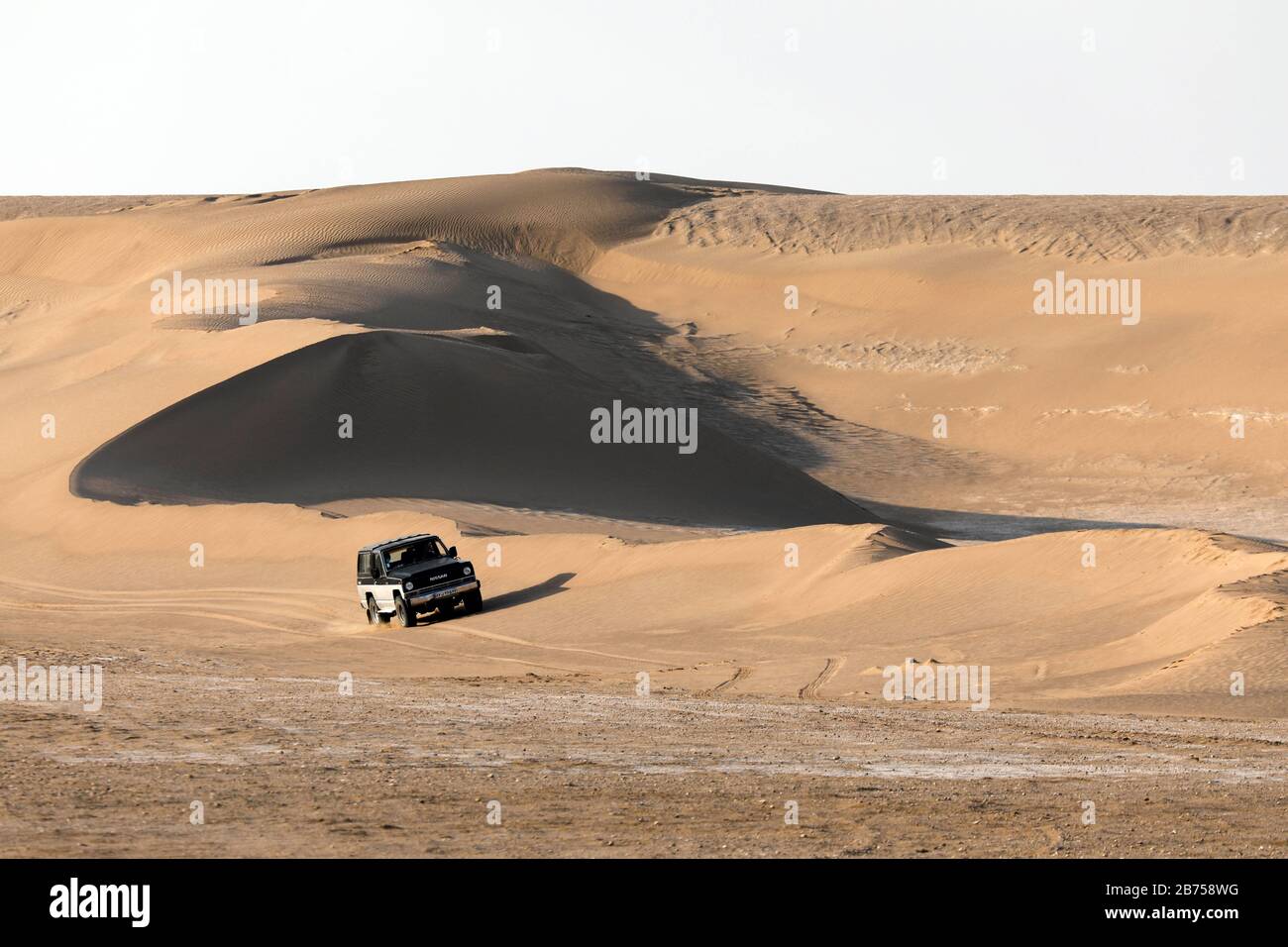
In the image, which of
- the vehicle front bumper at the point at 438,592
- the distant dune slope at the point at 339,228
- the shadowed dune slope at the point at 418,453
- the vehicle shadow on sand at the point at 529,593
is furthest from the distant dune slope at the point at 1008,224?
the vehicle front bumper at the point at 438,592

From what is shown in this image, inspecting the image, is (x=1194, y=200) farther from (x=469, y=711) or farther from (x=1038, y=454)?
(x=469, y=711)

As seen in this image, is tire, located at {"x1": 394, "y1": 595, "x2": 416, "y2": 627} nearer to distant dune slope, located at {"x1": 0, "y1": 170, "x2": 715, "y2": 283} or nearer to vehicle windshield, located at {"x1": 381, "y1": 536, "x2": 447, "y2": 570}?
vehicle windshield, located at {"x1": 381, "y1": 536, "x2": 447, "y2": 570}

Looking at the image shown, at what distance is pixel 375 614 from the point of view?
821 inches

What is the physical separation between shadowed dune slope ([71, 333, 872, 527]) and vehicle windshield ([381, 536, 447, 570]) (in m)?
8.52

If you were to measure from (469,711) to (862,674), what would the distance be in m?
4.65

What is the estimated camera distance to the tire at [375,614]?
817 inches

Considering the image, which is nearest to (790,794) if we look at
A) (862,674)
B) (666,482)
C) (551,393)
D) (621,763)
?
(621,763)

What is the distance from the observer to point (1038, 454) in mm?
43281

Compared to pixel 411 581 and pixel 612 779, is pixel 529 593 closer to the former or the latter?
pixel 411 581

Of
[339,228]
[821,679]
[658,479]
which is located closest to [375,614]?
[821,679]

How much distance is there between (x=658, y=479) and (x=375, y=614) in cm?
1246

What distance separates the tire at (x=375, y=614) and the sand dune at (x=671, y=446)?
1.49ft

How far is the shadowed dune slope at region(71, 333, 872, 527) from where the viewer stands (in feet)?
99.6

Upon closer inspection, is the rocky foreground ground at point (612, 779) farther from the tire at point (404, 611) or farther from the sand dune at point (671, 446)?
the tire at point (404, 611)
